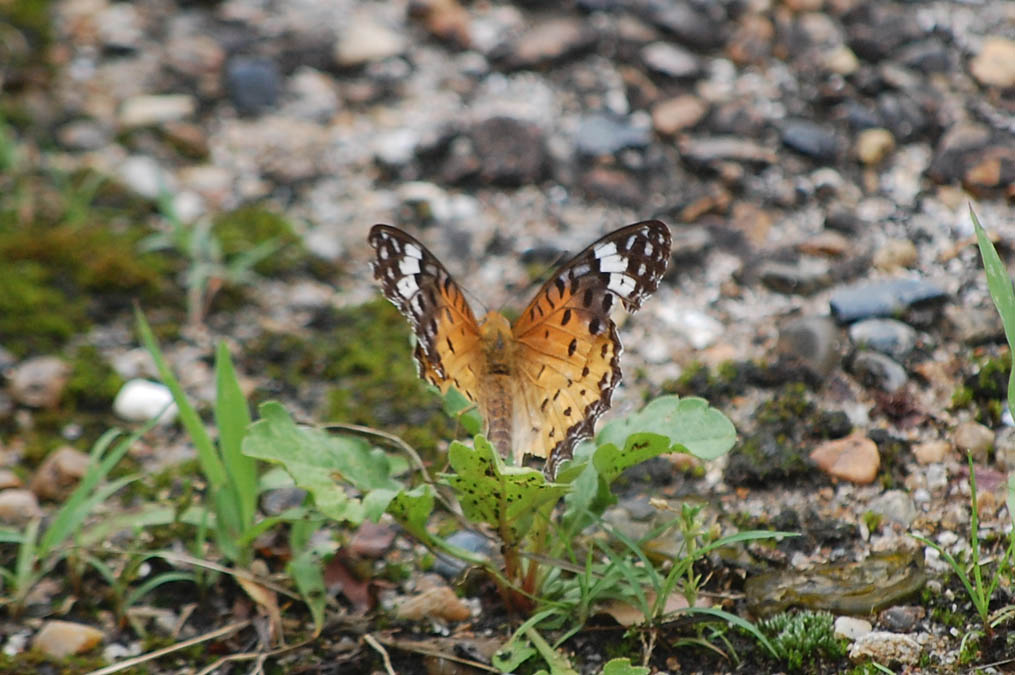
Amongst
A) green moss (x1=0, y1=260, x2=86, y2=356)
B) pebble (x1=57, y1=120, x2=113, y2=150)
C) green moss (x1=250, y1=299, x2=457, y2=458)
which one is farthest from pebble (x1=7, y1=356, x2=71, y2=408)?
pebble (x1=57, y1=120, x2=113, y2=150)

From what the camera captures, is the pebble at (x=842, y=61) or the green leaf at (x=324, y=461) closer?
the green leaf at (x=324, y=461)

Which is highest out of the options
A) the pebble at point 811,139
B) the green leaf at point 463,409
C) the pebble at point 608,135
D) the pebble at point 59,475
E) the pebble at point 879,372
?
the pebble at point 608,135

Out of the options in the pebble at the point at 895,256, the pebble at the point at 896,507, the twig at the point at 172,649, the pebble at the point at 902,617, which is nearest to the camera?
the pebble at the point at 902,617

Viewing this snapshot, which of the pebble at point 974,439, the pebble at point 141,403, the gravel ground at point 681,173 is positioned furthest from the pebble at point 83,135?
the pebble at point 974,439

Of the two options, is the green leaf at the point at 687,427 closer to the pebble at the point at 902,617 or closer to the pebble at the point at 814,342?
the pebble at the point at 902,617

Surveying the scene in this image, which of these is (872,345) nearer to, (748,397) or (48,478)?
(748,397)

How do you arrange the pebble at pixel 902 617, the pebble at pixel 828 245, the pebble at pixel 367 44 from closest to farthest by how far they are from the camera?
the pebble at pixel 902 617 → the pebble at pixel 828 245 → the pebble at pixel 367 44

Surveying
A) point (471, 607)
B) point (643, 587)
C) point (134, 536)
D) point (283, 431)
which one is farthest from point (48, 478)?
point (643, 587)
